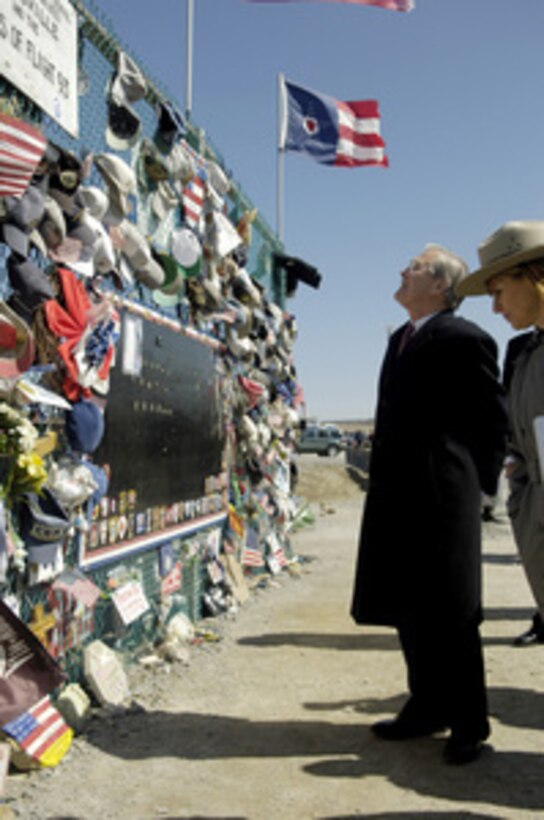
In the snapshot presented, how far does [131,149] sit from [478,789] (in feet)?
12.5

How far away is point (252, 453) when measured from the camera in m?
7.48

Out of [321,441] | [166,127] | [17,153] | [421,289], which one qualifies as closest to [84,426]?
[17,153]

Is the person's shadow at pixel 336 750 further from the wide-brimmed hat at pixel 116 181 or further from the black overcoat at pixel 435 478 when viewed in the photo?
the wide-brimmed hat at pixel 116 181

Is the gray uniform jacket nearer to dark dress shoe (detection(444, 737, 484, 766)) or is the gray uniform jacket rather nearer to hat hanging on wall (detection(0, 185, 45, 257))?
dark dress shoe (detection(444, 737, 484, 766))

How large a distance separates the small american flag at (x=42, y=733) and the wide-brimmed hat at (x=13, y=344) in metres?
1.36

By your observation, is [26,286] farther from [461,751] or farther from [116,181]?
[461,751]

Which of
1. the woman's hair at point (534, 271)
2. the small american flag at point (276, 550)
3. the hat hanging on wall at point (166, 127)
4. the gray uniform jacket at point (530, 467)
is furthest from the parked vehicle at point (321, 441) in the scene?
the woman's hair at point (534, 271)

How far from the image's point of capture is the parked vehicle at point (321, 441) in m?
38.1

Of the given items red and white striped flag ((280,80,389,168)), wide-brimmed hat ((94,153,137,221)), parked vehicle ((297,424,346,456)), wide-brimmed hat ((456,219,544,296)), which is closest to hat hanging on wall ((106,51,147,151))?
wide-brimmed hat ((94,153,137,221))

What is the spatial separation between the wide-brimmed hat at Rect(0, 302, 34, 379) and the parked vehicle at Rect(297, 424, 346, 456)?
114 ft

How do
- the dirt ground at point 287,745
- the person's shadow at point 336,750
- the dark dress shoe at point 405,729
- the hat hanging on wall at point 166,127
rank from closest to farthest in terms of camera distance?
1. the dirt ground at point 287,745
2. the person's shadow at point 336,750
3. the dark dress shoe at point 405,729
4. the hat hanging on wall at point 166,127

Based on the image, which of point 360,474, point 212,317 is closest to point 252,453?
point 212,317

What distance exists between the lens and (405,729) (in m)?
3.57

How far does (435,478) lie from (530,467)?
91 cm
